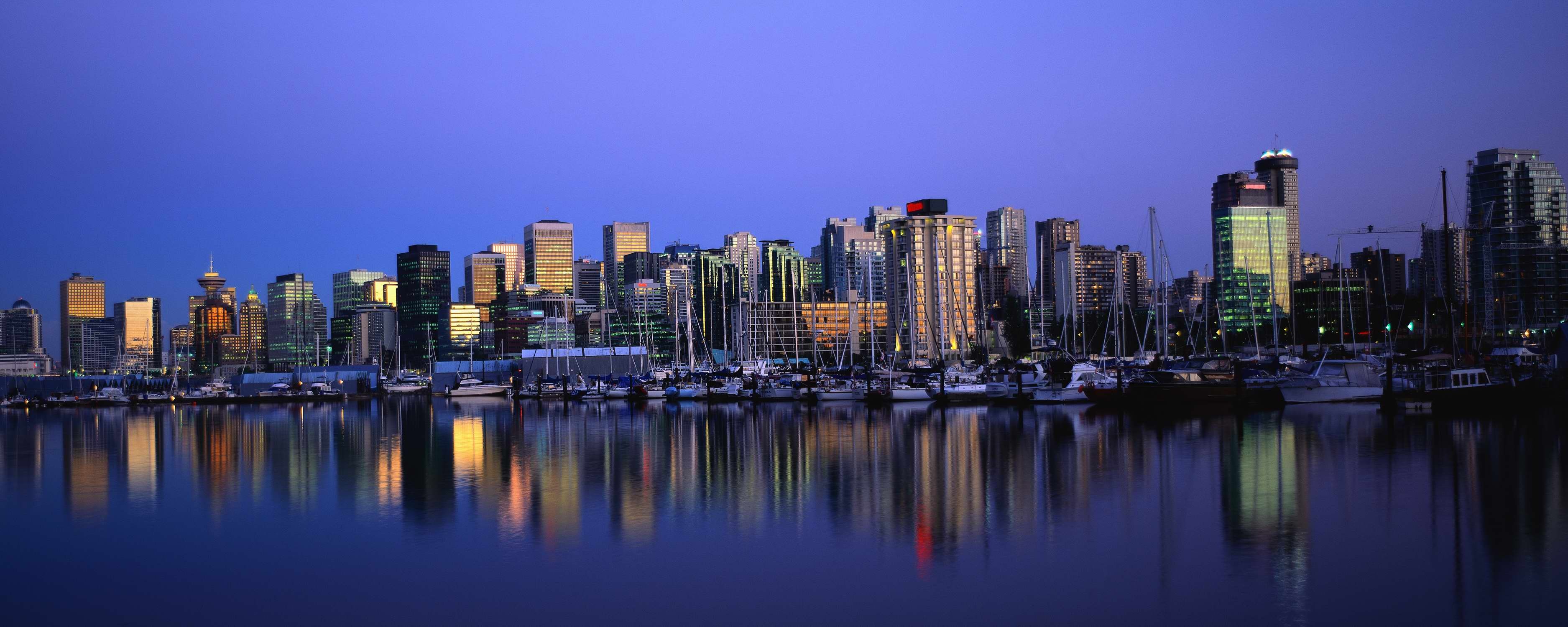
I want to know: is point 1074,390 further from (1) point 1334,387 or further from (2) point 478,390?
(2) point 478,390

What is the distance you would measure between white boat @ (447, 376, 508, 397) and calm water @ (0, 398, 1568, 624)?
71.1 meters

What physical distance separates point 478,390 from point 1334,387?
273 feet

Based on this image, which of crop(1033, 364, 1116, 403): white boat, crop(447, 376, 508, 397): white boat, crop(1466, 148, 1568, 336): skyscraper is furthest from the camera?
crop(1466, 148, 1568, 336): skyscraper

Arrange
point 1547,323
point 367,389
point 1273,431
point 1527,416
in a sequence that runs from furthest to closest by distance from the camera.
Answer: point 367,389 → point 1547,323 → point 1527,416 → point 1273,431

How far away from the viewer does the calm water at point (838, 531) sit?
17.5 m

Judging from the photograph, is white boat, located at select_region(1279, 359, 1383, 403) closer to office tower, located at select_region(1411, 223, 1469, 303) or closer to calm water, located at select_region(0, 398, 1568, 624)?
calm water, located at select_region(0, 398, 1568, 624)

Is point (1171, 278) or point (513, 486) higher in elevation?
point (1171, 278)

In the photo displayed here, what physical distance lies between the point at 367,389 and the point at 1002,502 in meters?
120

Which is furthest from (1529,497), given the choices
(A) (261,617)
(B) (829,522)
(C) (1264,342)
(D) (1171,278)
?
(C) (1264,342)

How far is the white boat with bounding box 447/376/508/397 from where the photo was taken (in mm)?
→ 115875

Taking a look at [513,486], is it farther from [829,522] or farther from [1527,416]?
[1527,416]

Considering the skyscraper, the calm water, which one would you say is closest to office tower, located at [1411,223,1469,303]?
the skyscraper

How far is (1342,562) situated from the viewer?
19.1m

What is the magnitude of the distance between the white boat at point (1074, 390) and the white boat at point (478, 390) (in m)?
65.3
